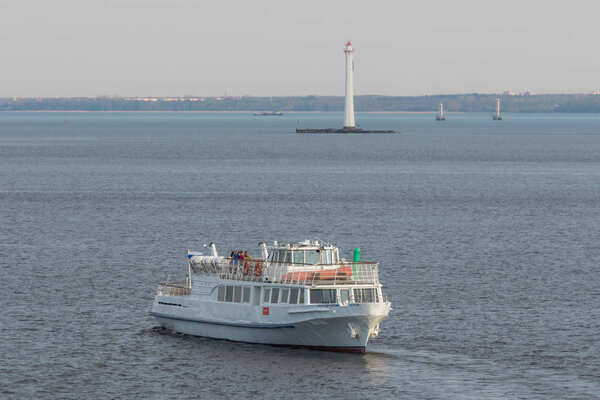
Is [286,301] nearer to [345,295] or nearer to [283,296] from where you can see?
[283,296]

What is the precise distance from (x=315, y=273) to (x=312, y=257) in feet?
4.88

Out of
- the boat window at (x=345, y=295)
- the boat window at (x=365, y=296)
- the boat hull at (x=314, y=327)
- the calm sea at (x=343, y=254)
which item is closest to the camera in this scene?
the calm sea at (x=343, y=254)

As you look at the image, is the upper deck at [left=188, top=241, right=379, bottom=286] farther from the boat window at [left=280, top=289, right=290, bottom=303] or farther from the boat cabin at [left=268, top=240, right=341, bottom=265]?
the boat window at [left=280, top=289, right=290, bottom=303]

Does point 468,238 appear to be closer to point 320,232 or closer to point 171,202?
point 320,232

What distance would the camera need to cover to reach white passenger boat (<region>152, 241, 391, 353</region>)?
49.7 m

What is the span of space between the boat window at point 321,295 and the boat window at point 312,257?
2663 mm

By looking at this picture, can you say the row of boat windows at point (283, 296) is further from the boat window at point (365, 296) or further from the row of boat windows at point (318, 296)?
the boat window at point (365, 296)

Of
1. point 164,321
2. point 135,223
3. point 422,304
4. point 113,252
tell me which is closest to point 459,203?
point 135,223

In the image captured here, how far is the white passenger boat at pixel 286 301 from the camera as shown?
4966 centimetres

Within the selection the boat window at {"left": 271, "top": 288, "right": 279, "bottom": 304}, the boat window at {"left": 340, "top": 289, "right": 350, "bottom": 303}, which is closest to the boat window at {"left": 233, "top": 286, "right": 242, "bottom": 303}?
the boat window at {"left": 271, "top": 288, "right": 279, "bottom": 304}

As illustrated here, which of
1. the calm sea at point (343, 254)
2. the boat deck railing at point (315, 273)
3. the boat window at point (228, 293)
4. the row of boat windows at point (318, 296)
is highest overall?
the boat deck railing at point (315, 273)

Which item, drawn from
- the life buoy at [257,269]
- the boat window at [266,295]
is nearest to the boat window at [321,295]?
the boat window at [266,295]

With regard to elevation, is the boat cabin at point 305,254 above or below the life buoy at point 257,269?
above

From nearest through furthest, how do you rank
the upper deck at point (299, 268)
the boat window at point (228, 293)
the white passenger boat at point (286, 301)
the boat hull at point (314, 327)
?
the boat hull at point (314, 327)
the white passenger boat at point (286, 301)
the upper deck at point (299, 268)
the boat window at point (228, 293)
